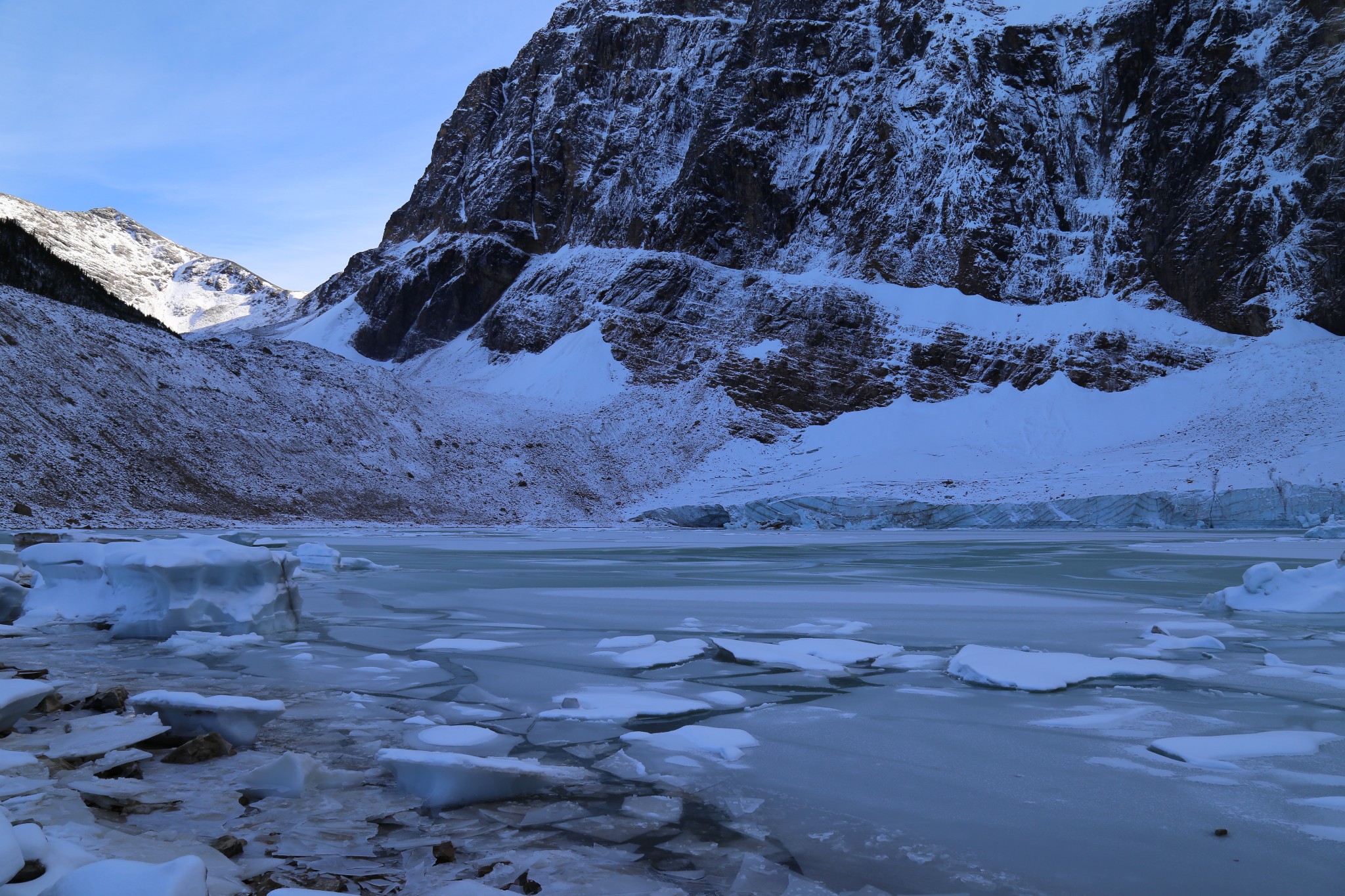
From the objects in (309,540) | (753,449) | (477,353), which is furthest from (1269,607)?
(477,353)

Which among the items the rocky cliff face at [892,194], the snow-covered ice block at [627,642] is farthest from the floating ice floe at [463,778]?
the rocky cliff face at [892,194]

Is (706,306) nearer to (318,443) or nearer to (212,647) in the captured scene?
(318,443)

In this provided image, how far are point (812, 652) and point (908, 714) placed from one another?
5.22ft

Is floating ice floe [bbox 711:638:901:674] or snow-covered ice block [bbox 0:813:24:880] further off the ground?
snow-covered ice block [bbox 0:813:24:880]

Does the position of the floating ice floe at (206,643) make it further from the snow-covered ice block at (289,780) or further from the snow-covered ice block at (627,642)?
the snow-covered ice block at (289,780)

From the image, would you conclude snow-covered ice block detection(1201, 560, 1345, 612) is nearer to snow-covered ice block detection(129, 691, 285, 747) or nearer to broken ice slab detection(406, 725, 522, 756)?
broken ice slab detection(406, 725, 522, 756)

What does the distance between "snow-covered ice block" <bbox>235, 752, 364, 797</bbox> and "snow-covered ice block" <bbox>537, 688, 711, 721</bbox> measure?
119 cm

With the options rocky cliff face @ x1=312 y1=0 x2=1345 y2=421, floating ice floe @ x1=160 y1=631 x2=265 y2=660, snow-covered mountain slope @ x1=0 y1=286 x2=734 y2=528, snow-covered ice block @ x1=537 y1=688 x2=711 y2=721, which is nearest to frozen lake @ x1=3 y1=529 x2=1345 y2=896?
snow-covered ice block @ x1=537 y1=688 x2=711 y2=721

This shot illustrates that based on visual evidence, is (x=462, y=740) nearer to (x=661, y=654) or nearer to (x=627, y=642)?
(x=661, y=654)

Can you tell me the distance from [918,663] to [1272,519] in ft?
87.3

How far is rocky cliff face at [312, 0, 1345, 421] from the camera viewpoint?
44000 mm

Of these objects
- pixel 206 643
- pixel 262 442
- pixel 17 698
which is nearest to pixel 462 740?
pixel 17 698

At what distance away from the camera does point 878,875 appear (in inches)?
96.3

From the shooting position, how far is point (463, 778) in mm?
3057
